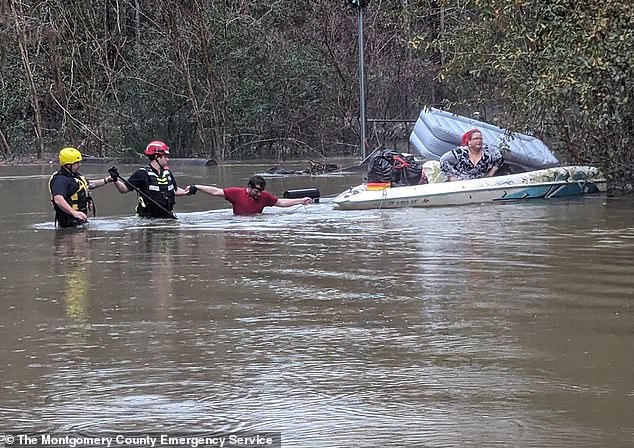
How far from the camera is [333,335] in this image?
24.4ft

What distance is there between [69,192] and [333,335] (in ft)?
26.0

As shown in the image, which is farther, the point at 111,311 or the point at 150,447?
the point at 111,311

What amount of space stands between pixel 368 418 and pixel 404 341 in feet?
5.54

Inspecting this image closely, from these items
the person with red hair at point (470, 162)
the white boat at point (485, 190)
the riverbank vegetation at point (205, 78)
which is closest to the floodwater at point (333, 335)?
the white boat at point (485, 190)

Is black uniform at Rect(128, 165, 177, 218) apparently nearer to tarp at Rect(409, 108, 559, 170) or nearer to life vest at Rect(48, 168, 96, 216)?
life vest at Rect(48, 168, 96, 216)

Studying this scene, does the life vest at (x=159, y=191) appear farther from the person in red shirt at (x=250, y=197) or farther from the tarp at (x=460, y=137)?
the tarp at (x=460, y=137)

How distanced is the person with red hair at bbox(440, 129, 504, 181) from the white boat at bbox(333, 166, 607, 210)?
0.40 meters

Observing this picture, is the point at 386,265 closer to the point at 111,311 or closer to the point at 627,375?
the point at 111,311

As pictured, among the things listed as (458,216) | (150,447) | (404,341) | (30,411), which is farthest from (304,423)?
(458,216)

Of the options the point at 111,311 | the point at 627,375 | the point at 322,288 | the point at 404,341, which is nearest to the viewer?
the point at 627,375

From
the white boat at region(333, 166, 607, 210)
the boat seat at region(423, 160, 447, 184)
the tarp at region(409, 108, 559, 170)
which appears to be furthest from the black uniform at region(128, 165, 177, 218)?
the tarp at region(409, 108, 559, 170)

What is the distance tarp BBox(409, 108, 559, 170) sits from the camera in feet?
62.0

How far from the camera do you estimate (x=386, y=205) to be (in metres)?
16.4

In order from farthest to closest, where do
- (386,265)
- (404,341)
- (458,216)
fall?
1. (458,216)
2. (386,265)
3. (404,341)
